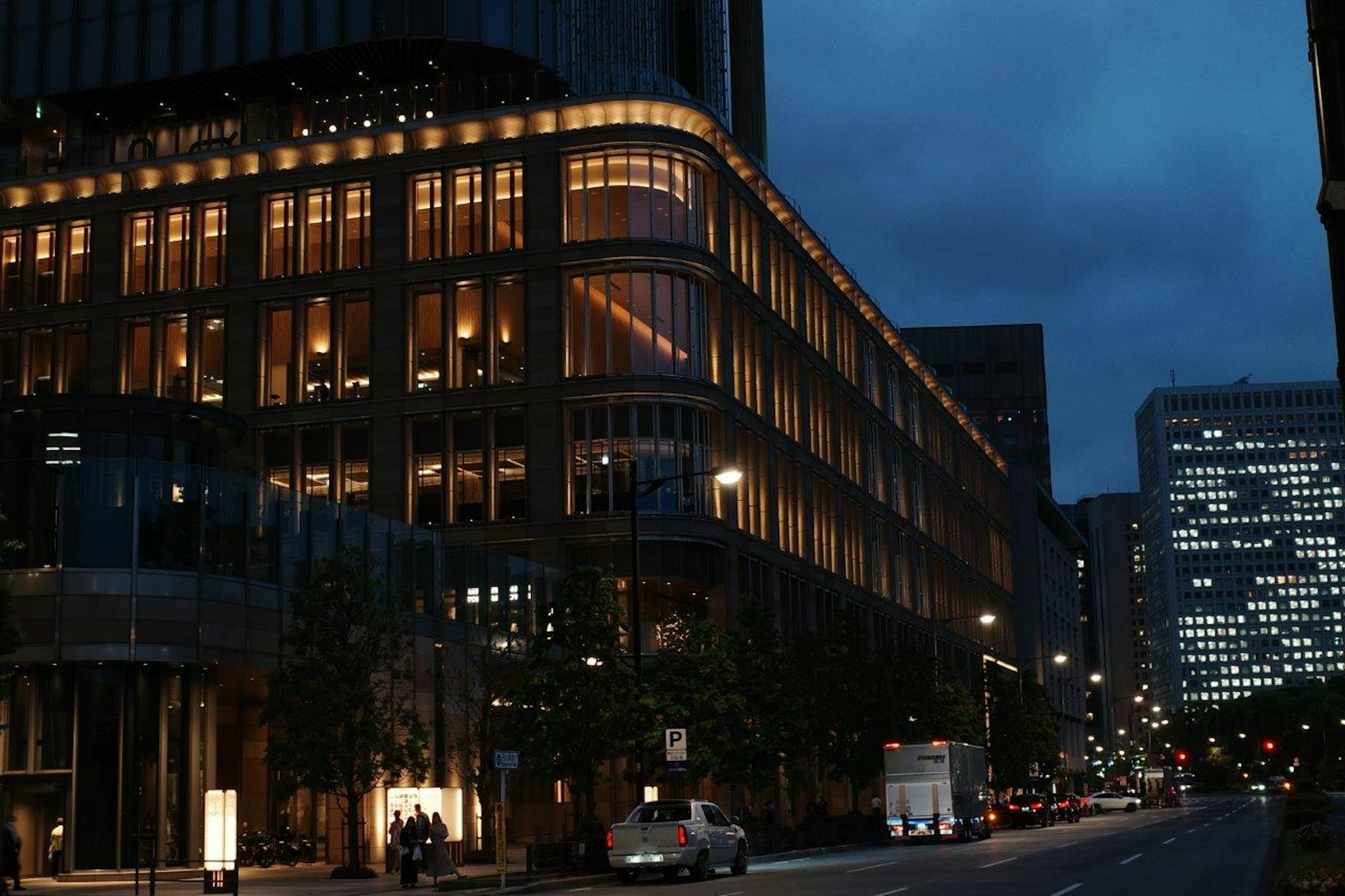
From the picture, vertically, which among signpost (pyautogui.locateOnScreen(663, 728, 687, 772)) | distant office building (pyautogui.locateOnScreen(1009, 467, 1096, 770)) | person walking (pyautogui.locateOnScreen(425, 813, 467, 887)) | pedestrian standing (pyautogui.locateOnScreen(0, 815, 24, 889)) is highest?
distant office building (pyautogui.locateOnScreen(1009, 467, 1096, 770))

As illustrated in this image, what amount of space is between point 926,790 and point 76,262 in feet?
140

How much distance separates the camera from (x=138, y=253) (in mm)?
71625

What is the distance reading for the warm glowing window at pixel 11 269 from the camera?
72688 millimetres

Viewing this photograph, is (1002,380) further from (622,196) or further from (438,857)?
(438,857)

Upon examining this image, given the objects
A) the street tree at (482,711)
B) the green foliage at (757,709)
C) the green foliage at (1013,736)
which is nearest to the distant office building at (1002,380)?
the green foliage at (1013,736)

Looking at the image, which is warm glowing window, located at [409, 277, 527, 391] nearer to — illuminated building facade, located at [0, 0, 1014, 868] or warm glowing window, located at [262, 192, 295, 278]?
illuminated building facade, located at [0, 0, 1014, 868]

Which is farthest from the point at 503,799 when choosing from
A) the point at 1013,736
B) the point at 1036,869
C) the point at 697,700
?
the point at 1013,736

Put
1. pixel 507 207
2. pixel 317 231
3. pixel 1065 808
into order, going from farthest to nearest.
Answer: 1. pixel 1065 808
2. pixel 317 231
3. pixel 507 207

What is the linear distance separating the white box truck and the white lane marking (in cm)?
1453

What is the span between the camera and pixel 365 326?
69062 millimetres

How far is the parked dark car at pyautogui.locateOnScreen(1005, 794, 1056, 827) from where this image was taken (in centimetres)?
8175

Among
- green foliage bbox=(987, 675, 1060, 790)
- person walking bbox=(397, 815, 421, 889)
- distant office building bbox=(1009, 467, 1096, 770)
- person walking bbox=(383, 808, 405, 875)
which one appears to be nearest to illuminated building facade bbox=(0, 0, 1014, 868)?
person walking bbox=(383, 808, 405, 875)

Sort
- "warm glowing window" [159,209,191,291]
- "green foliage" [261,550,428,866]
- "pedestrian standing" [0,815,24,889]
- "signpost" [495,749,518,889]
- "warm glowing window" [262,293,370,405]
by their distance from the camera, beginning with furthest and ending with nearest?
"warm glowing window" [159,209,191,291] → "warm glowing window" [262,293,370,405] → "green foliage" [261,550,428,866] → "signpost" [495,749,518,889] → "pedestrian standing" [0,815,24,889]

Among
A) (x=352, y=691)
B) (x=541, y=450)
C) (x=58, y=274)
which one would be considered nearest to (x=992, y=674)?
(x=541, y=450)
